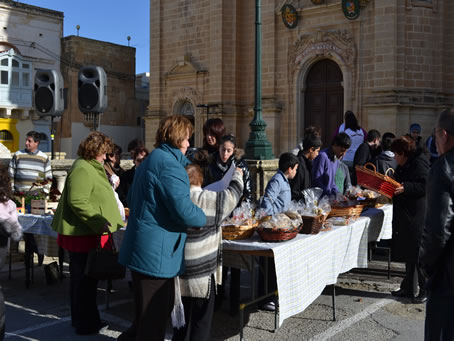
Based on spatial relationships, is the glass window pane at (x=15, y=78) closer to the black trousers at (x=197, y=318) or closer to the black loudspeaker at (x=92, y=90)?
the black loudspeaker at (x=92, y=90)

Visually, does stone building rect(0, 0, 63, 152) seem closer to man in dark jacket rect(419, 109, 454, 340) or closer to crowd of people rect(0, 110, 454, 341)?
crowd of people rect(0, 110, 454, 341)

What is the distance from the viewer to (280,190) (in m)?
5.30

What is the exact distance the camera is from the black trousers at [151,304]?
12.1ft

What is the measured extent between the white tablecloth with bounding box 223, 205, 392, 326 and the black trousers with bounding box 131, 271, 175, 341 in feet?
3.28

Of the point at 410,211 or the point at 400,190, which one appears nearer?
the point at 400,190

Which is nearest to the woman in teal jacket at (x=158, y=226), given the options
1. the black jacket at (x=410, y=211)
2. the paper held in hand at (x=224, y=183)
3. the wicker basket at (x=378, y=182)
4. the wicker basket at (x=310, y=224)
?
the paper held in hand at (x=224, y=183)

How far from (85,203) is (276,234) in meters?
1.76

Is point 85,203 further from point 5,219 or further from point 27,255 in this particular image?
point 27,255

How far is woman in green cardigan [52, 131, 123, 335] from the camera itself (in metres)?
4.82

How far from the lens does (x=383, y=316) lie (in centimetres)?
550

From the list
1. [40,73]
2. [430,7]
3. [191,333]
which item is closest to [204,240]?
[191,333]

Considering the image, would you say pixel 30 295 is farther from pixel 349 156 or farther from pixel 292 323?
pixel 349 156

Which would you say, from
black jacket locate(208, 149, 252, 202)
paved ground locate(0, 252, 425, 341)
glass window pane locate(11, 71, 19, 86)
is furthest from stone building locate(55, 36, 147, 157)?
black jacket locate(208, 149, 252, 202)

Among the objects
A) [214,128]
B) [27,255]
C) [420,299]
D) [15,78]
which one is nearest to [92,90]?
[27,255]
